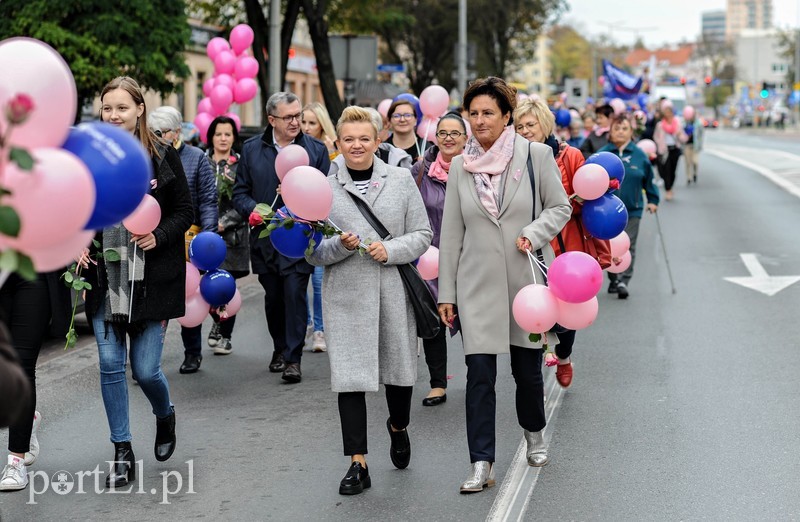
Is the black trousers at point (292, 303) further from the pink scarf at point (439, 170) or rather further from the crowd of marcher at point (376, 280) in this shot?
the crowd of marcher at point (376, 280)

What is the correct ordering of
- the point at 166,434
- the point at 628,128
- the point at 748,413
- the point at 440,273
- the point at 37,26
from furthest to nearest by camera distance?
the point at 37,26 → the point at 628,128 → the point at 748,413 → the point at 166,434 → the point at 440,273

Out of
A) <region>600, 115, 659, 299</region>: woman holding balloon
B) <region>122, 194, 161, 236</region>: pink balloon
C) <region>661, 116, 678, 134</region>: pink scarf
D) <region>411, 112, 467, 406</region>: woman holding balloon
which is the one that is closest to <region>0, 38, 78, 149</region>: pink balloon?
<region>122, 194, 161, 236</region>: pink balloon

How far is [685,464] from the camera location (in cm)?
635

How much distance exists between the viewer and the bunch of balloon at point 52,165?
3.13 m

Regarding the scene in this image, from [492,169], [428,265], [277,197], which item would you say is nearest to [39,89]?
[492,169]

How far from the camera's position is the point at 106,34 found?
22.4m

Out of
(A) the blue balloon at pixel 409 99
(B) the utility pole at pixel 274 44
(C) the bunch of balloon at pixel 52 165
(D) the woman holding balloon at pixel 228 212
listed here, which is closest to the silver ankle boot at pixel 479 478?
(C) the bunch of balloon at pixel 52 165

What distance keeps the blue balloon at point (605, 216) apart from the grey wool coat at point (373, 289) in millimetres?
1667

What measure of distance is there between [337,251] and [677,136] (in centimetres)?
2209

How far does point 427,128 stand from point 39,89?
7.58 meters

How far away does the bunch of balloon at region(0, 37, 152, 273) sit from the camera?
10.3 ft

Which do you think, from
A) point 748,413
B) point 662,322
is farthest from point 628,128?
point 748,413

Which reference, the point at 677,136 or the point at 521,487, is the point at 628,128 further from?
the point at 677,136

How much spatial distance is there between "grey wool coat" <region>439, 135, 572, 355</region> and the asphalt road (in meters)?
0.76
